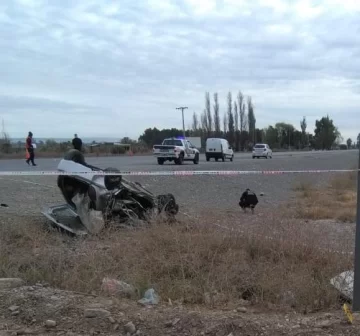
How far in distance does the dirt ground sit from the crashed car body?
10.1 ft

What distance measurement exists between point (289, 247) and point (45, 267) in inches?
118

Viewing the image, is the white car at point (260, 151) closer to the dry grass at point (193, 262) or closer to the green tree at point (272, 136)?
the dry grass at point (193, 262)

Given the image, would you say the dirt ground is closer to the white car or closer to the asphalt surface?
the asphalt surface

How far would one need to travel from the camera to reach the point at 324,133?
16125 cm

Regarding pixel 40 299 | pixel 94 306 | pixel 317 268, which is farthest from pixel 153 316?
pixel 317 268

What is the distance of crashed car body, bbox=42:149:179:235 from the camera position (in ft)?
25.2

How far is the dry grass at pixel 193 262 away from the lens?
491 centimetres

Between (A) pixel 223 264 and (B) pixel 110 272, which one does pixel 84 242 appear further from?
(A) pixel 223 264

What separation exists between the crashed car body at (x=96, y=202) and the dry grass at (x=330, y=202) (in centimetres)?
516

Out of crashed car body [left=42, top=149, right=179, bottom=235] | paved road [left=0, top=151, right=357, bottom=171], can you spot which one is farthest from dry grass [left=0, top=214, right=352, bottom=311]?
paved road [left=0, top=151, right=357, bottom=171]

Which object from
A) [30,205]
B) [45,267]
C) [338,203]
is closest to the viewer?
[45,267]

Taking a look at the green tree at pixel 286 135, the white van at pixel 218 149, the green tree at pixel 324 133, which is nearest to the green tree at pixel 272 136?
the green tree at pixel 286 135

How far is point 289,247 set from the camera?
602 centimetres

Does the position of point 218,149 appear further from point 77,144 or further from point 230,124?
point 230,124
